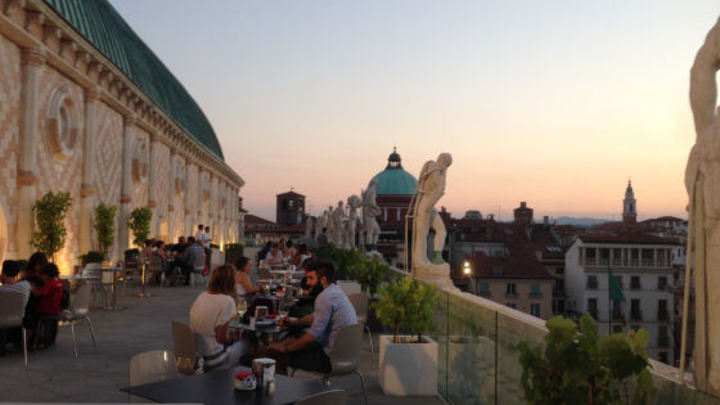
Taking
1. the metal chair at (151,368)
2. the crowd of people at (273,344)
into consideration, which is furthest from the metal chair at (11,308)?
the metal chair at (151,368)

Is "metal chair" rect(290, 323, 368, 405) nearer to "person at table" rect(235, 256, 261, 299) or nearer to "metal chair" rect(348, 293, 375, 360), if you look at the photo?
"metal chair" rect(348, 293, 375, 360)

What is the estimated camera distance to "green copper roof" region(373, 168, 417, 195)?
291 feet

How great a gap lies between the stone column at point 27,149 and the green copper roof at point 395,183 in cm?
7479

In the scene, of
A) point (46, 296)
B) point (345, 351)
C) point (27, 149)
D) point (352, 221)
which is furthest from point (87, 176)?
point (345, 351)

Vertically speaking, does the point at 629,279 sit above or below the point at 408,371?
below

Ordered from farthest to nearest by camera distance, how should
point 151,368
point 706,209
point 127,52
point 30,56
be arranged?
point 127,52 < point 30,56 < point 151,368 < point 706,209

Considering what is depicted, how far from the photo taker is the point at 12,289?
26.9ft

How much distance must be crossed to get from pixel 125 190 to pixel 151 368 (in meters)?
18.9

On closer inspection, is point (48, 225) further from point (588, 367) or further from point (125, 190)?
point (588, 367)

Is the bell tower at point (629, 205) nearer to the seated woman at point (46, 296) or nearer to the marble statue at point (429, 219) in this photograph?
the marble statue at point (429, 219)

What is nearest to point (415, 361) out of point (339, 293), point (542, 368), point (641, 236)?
point (339, 293)

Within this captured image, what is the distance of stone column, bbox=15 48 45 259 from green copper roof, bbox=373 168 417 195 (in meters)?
74.8

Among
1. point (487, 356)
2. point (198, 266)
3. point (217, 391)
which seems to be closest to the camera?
point (217, 391)

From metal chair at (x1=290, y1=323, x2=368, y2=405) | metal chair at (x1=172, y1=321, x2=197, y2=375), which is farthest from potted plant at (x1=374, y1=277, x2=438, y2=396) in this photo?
metal chair at (x1=172, y1=321, x2=197, y2=375)
